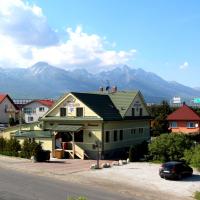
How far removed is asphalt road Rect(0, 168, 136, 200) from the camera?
96.9 ft

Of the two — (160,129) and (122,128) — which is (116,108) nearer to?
(122,128)

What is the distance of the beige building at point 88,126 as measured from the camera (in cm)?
5197

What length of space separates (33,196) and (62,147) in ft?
77.5

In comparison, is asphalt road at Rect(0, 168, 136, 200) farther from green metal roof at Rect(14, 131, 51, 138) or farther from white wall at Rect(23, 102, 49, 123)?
white wall at Rect(23, 102, 49, 123)

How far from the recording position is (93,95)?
57000mm

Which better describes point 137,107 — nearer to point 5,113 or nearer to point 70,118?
point 70,118

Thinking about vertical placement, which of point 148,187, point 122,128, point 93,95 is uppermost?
point 93,95

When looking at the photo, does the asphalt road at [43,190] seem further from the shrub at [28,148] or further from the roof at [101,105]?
the roof at [101,105]

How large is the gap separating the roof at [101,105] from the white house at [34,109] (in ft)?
155

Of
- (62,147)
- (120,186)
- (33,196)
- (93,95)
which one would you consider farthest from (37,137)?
(33,196)

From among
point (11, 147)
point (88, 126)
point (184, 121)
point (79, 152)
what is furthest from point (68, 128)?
point (184, 121)

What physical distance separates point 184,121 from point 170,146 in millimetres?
37260

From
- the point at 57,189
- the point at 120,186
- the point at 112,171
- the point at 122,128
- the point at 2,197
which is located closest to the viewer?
the point at 2,197

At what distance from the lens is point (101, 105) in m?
55.5
